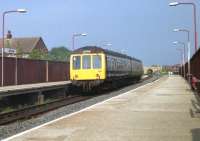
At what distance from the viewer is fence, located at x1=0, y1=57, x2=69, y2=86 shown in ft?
129

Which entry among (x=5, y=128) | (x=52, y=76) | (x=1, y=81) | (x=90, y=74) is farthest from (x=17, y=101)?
(x=52, y=76)

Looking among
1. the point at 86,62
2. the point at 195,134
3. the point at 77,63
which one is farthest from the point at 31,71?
the point at 195,134

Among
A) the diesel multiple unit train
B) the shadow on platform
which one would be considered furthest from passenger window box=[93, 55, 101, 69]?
the shadow on platform

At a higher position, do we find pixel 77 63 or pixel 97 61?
pixel 97 61

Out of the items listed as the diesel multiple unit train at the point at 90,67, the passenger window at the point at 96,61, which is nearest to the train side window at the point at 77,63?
the diesel multiple unit train at the point at 90,67

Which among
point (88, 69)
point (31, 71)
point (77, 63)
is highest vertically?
point (77, 63)

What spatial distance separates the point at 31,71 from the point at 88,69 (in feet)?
43.7

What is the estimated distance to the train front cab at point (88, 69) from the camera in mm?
32562

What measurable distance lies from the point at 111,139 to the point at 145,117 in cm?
493

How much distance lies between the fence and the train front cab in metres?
7.60

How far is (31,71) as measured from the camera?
148ft

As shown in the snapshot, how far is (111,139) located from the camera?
452 inches

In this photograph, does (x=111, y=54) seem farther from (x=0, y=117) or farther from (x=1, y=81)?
(x=0, y=117)

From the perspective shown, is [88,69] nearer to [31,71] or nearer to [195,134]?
[31,71]
